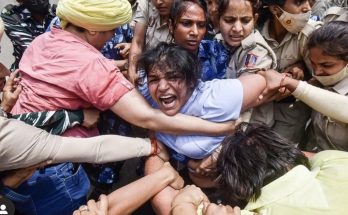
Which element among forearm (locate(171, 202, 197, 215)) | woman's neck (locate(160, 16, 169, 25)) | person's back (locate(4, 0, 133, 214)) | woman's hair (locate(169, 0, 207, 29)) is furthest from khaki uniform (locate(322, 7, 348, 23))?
forearm (locate(171, 202, 197, 215))

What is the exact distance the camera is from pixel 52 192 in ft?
6.69

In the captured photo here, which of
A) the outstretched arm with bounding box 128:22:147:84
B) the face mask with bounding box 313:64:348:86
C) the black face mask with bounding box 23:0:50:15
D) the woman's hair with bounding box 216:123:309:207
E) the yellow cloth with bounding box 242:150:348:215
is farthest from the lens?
the black face mask with bounding box 23:0:50:15

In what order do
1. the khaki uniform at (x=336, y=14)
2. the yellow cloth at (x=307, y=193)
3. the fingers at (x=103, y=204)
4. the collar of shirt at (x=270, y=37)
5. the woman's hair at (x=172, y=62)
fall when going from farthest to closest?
1. the khaki uniform at (x=336, y=14)
2. the collar of shirt at (x=270, y=37)
3. the woman's hair at (x=172, y=62)
4. the fingers at (x=103, y=204)
5. the yellow cloth at (x=307, y=193)

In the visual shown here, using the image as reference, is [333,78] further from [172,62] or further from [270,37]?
[172,62]

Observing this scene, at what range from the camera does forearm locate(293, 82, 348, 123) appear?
7.04 feet

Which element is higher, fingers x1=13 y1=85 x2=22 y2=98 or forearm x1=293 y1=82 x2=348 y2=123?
fingers x1=13 y1=85 x2=22 y2=98

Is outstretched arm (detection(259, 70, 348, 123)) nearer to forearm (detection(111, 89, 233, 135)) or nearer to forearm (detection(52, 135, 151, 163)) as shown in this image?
forearm (detection(111, 89, 233, 135))

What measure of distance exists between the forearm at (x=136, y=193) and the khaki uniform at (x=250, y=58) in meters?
0.64

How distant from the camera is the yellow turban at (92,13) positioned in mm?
2010

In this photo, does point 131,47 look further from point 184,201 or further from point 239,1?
point 184,201

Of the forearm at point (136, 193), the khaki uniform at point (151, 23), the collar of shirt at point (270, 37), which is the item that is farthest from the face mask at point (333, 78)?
the khaki uniform at point (151, 23)

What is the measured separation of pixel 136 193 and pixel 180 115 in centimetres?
48

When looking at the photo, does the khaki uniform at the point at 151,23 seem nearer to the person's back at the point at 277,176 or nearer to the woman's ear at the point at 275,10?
the woman's ear at the point at 275,10

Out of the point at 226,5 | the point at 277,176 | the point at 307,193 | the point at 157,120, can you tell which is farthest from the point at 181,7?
the point at 307,193
